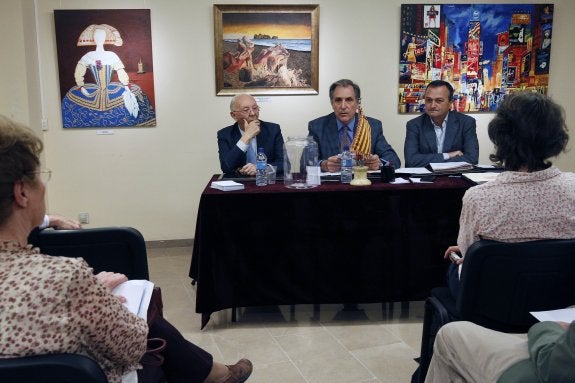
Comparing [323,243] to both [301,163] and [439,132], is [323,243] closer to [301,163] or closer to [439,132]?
[301,163]

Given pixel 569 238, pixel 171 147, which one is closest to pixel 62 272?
pixel 569 238

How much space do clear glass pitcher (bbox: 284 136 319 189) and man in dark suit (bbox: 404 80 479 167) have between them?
0.74m

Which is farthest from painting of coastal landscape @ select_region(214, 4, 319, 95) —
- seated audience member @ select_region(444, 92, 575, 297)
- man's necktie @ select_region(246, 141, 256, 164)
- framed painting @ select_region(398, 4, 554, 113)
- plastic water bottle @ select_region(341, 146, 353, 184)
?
seated audience member @ select_region(444, 92, 575, 297)

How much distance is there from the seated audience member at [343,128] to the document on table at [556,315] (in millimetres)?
2135

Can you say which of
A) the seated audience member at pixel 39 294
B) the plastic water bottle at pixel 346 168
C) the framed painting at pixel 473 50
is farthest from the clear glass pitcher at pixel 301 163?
the seated audience member at pixel 39 294

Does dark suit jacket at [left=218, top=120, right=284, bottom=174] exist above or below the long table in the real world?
above

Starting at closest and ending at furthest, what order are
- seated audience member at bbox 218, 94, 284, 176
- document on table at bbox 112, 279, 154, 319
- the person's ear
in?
the person's ear < document on table at bbox 112, 279, 154, 319 < seated audience member at bbox 218, 94, 284, 176

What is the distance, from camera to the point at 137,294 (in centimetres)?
159

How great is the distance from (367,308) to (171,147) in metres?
2.33

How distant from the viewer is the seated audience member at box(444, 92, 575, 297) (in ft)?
5.88

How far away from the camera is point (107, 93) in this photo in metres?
4.49

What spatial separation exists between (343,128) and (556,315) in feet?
7.96

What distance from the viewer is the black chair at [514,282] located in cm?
167

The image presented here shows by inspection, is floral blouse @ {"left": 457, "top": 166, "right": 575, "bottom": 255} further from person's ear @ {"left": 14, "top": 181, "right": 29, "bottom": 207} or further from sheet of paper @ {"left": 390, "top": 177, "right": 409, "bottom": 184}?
person's ear @ {"left": 14, "top": 181, "right": 29, "bottom": 207}
